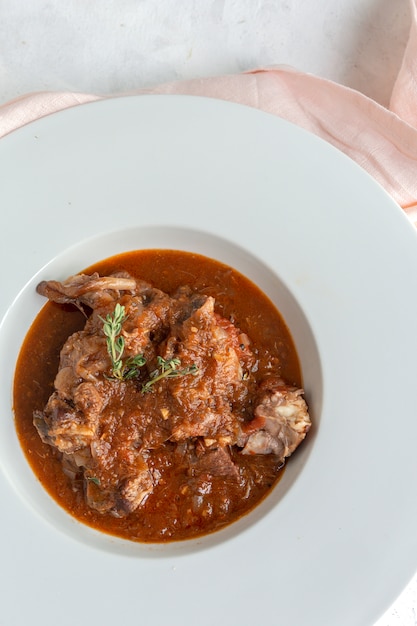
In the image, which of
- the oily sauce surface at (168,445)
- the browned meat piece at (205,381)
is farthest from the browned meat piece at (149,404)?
the oily sauce surface at (168,445)

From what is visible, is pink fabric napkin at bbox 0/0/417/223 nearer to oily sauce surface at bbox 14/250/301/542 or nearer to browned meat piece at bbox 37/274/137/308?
oily sauce surface at bbox 14/250/301/542

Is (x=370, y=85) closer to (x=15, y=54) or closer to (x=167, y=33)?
(x=167, y=33)

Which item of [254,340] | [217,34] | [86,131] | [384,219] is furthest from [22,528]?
[217,34]

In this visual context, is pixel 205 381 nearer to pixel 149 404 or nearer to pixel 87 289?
pixel 149 404

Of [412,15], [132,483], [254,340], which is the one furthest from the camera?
[412,15]

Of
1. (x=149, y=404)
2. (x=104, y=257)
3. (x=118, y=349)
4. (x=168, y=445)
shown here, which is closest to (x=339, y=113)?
(x=104, y=257)

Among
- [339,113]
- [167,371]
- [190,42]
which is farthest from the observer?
[190,42]

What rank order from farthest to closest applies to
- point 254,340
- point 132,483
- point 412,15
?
point 412,15, point 254,340, point 132,483
